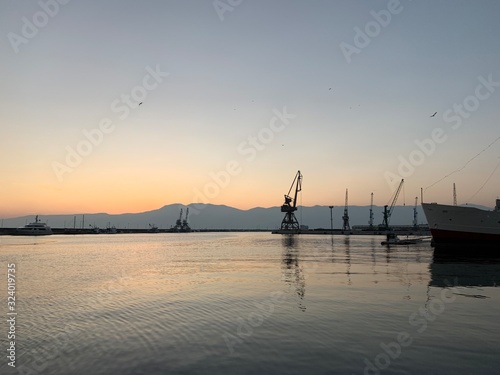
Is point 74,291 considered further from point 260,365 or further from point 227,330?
point 260,365

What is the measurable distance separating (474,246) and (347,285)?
53698 millimetres

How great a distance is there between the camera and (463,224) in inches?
2633

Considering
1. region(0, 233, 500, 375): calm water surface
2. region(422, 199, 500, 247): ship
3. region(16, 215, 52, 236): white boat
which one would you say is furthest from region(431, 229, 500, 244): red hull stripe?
region(16, 215, 52, 236): white boat

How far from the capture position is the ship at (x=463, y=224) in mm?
64312

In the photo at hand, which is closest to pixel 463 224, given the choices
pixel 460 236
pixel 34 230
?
pixel 460 236

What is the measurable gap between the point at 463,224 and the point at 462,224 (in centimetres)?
16

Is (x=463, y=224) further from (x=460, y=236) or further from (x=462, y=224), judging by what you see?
(x=460, y=236)

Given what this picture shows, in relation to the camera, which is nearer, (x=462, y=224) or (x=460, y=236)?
(x=462, y=224)

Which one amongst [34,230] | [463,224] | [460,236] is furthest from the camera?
[34,230]

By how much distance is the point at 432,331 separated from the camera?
13.8 metres

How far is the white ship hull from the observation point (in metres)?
64.3

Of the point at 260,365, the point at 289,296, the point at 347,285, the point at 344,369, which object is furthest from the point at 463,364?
the point at 347,285

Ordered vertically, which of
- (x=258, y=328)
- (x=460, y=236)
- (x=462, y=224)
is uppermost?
(x=462, y=224)

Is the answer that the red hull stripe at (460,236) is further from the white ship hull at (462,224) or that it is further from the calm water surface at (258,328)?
the calm water surface at (258,328)
